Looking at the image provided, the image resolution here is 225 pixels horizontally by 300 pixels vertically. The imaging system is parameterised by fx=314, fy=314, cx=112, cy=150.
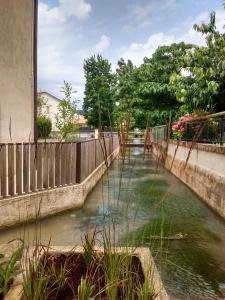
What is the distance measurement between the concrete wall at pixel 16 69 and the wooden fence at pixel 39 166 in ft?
3.68

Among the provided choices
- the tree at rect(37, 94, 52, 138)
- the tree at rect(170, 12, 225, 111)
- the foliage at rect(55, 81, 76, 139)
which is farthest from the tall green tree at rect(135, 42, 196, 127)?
the foliage at rect(55, 81, 76, 139)

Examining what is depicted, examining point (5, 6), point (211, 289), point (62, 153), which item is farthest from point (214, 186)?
point (5, 6)

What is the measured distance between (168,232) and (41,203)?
208 cm

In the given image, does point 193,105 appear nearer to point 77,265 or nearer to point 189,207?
point 189,207

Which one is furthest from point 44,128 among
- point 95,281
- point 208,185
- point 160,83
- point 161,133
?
point 160,83

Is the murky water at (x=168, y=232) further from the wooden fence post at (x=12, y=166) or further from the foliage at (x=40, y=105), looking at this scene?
the foliage at (x=40, y=105)

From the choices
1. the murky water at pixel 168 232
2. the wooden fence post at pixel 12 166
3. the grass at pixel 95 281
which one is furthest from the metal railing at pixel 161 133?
the grass at pixel 95 281

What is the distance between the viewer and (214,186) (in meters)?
6.17

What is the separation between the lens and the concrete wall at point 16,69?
19.9 feet

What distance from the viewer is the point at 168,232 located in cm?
467

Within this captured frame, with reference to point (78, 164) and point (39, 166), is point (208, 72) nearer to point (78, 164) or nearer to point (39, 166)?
point (78, 164)

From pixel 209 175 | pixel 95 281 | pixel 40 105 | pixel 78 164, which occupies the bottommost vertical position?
pixel 95 281

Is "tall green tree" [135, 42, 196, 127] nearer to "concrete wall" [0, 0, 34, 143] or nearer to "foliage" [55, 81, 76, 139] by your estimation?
"foliage" [55, 81, 76, 139]

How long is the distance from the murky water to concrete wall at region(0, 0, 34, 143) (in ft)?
7.11
